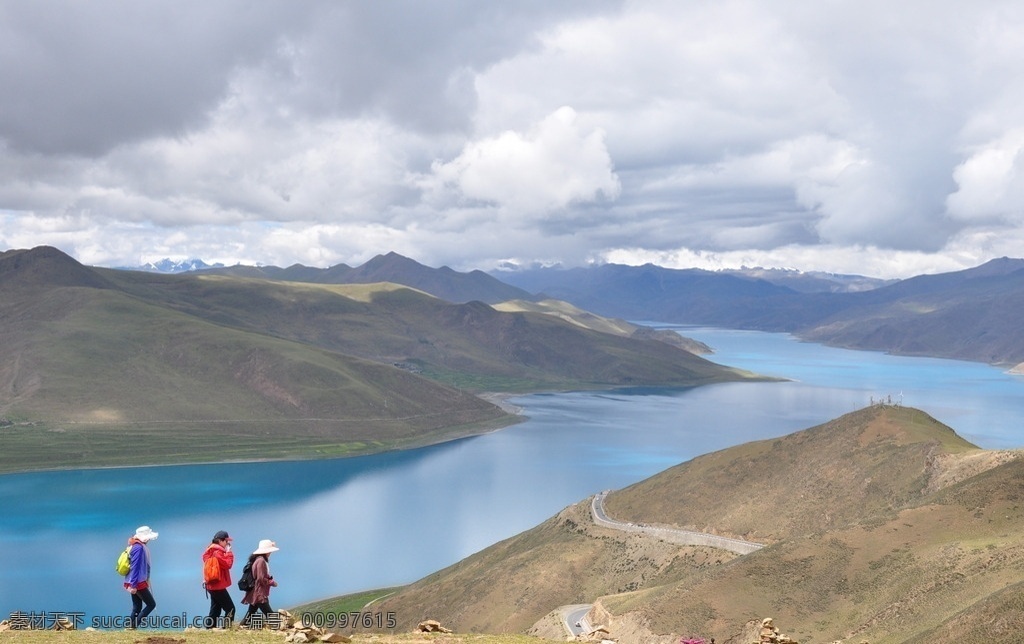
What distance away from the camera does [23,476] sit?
18925cm

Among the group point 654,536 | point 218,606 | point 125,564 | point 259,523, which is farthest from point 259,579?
point 259,523

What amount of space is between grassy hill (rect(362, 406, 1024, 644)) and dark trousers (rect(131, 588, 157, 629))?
34649 mm

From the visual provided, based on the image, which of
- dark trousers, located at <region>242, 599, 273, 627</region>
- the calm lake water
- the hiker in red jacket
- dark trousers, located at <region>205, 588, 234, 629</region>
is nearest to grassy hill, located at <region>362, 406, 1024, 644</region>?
the calm lake water

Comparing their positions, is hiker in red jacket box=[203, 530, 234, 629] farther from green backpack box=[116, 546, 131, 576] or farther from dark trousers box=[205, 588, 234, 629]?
green backpack box=[116, 546, 131, 576]

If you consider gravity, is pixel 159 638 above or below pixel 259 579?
below

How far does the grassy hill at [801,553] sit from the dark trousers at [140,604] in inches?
1364

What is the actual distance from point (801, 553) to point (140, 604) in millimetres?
55237

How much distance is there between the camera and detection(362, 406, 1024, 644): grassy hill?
59.7 metres

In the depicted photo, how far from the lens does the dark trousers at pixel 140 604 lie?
1102 inches

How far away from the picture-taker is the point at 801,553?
7056 centimetres

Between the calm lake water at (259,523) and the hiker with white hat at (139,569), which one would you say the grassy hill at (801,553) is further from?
the hiker with white hat at (139,569)

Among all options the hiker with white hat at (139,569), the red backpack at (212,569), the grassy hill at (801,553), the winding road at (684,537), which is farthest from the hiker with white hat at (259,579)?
the winding road at (684,537)

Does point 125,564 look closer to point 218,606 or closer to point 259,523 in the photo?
point 218,606

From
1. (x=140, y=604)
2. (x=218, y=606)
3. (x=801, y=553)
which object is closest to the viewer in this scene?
(x=218, y=606)
